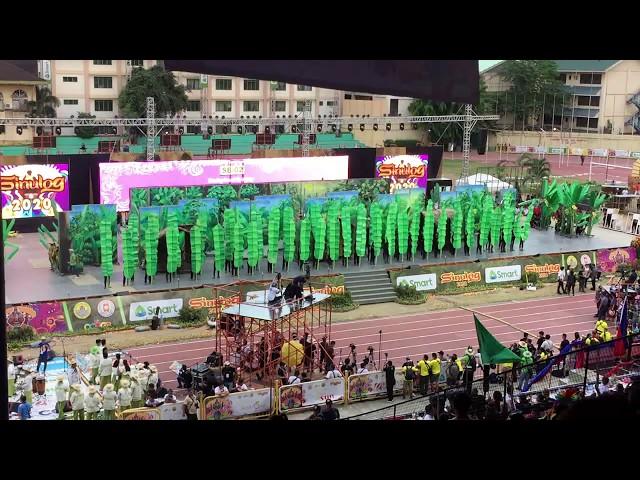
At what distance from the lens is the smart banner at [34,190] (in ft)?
98.9

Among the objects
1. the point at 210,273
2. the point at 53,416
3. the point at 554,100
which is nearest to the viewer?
the point at 53,416

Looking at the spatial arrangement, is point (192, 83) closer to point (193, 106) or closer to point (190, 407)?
point (193, 106)

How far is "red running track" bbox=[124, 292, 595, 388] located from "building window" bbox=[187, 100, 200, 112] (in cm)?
3318

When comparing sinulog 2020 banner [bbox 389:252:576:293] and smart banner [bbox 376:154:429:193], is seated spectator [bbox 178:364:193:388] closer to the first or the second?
sinulog 2020 banner [bbox 389:252:576:293]

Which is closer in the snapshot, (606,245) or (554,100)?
(606,245)

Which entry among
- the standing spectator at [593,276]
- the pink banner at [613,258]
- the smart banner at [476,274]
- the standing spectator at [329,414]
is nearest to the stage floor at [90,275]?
the smart banner at [476,274]

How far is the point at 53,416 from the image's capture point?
16.5 meters

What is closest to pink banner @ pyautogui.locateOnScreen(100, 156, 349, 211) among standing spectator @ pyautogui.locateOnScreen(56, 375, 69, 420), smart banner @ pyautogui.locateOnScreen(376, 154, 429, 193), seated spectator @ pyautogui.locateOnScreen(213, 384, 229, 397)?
smart banner @ pyautogui.locateOnScreen(376, 154, 429, 193)

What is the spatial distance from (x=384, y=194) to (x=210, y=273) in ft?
21.3

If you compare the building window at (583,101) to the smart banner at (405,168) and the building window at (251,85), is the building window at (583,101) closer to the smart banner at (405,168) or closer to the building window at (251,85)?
the building window at (251,85)

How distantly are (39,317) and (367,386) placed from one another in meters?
8.43

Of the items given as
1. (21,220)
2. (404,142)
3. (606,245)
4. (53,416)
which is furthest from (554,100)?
(53,416)

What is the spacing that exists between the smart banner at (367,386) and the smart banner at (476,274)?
840cm
